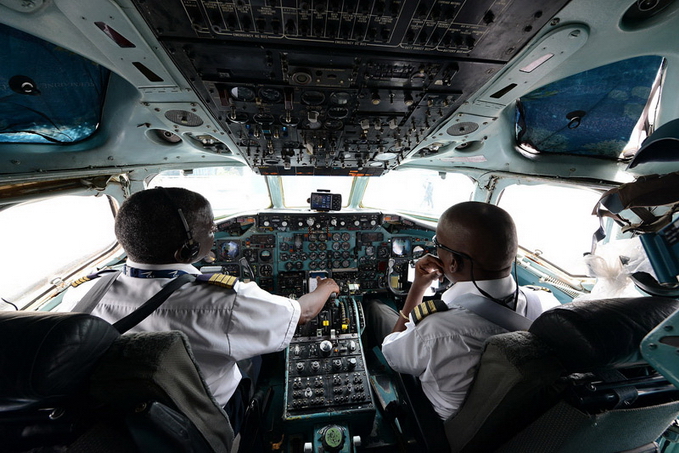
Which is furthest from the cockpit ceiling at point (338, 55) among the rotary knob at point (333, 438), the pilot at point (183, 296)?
the rotary knob at point (333, 438)

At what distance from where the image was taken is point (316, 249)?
3.74 m

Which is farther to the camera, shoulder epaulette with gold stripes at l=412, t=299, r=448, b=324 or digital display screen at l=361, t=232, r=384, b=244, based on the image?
digital display screen at l=361, t=232, r=384, b=244

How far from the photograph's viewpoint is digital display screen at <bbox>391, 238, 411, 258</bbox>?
12.8 feet

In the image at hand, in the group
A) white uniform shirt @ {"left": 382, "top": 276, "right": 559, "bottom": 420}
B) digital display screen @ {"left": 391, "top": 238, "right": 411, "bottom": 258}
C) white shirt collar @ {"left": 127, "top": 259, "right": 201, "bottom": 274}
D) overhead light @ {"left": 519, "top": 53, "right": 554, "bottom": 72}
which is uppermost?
overhead light @ {"left": 519, "top": 53, "right": 554, "bottom": 72}

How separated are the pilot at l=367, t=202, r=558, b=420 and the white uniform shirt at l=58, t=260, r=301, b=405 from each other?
698 mm

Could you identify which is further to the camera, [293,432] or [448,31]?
[293,432]

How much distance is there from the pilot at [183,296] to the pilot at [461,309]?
69cm

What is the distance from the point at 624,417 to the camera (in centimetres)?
79

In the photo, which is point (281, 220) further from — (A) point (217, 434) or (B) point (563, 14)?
(B) point (563, 14)

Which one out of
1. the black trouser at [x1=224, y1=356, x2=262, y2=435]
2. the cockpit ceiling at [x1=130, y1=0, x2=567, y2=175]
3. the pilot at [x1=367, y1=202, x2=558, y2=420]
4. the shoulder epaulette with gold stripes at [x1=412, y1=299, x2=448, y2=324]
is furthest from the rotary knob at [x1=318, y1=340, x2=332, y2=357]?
the cockpit ceiling at [x1=130, y1=0, x2=567, y2=175]

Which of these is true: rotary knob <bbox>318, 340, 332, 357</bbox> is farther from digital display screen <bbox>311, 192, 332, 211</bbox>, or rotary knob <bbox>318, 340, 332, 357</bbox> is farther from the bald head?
the bald head

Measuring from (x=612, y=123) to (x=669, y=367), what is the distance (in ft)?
6.21

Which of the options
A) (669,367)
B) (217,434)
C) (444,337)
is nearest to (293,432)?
(217,434)

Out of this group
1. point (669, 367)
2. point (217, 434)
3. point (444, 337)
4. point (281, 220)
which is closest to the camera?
point (669, 367)
